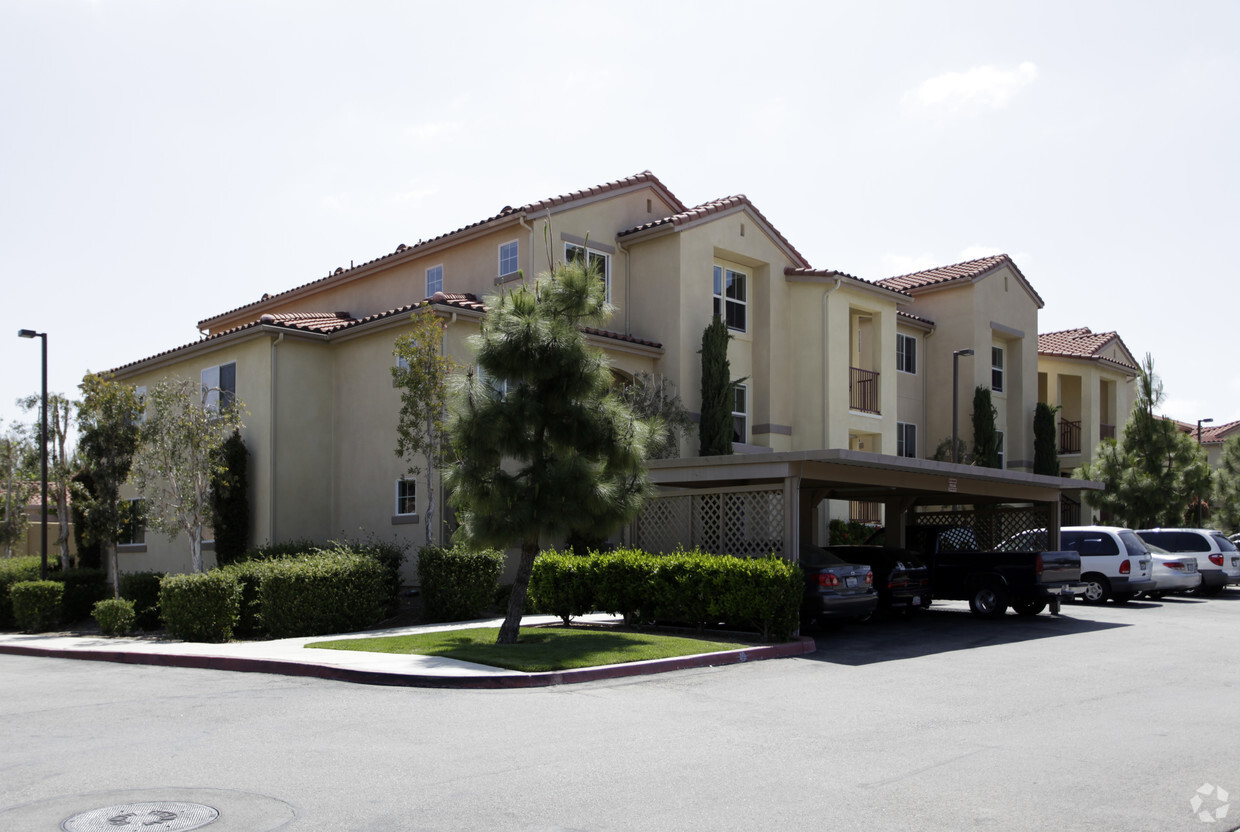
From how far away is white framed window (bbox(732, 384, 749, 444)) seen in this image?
27109 mm

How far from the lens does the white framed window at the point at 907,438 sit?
112 ft

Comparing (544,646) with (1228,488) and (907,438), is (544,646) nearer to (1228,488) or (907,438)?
(907,438)

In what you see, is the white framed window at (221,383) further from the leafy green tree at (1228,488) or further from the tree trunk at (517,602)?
the leafy green tree at (1228,488)

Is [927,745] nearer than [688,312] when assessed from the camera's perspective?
Yes

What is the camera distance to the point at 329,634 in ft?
58.6

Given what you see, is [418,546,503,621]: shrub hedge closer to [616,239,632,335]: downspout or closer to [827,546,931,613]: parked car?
[827,546,931,613]: parked car

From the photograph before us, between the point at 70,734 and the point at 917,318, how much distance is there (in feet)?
96.1

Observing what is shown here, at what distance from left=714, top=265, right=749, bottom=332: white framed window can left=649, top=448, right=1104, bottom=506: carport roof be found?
20.8 feet

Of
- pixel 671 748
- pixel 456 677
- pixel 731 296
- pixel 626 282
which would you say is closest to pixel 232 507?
pixel 626 282

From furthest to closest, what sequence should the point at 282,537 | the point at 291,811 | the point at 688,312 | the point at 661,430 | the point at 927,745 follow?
the point at 688,312 → the point at 282,537 → the point at 661,430 → the point at 927,745 → the point at 291,811

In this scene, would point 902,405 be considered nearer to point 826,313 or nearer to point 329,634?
point 826,313

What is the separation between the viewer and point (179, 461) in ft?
70.3

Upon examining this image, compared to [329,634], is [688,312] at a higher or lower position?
higher

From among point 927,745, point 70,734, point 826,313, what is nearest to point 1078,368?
point 826,313
